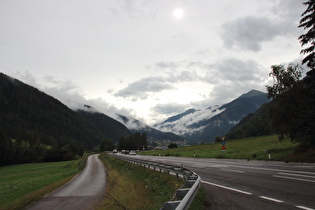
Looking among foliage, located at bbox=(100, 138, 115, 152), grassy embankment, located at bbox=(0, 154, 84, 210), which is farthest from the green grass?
foliage, located at bbox=(100, 138, 115, 152)

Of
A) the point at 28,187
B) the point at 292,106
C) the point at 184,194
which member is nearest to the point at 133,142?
the point at 28,187

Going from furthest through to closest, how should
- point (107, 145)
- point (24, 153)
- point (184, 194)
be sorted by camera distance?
1. point (107, 145)
2. point (24, 153)
3. point (184, 194)

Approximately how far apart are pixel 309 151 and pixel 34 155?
4135 inches

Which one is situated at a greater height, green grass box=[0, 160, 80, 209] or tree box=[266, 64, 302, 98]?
tree box=[266, 64, 302, 98]

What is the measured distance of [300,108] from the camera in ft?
74.5

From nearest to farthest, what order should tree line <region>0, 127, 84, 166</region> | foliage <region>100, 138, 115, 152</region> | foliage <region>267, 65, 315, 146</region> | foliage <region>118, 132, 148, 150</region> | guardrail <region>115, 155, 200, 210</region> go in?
guardrail <region>115, 155, 200, 210</region> → foliage <region>267, 65, 315, 146</region> → tree line <region>0, 127, 84, 166</region> → foliage <region>118, 132, 148, 150</region> → foliage <region>100, 138, 115, 152</region>

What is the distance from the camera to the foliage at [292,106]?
22000 mm

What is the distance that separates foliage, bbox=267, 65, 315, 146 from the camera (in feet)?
72.2

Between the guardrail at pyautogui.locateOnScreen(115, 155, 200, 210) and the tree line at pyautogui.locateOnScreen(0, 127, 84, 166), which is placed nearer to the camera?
the guardrail at pyautogui.locateOnScreen(115, 155, 200, 210)

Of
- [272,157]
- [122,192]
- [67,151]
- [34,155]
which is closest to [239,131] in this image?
[67,151]

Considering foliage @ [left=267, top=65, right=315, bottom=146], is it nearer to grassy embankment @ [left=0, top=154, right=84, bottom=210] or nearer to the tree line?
grassy embankment @ [left=0, top=154, right=84, bottom=210]

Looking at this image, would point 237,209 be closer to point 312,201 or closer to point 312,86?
point 312,201

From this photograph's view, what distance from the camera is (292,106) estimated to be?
23.1 m

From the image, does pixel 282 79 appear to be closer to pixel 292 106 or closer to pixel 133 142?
pixel 292 106
